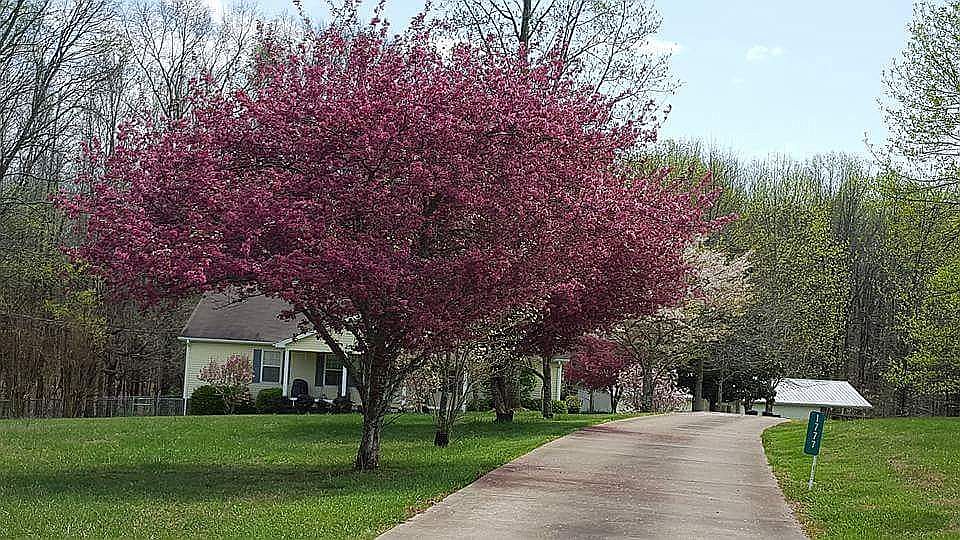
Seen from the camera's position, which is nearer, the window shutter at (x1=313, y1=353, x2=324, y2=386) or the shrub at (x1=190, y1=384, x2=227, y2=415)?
the shrub at (x1=190, y1=384, x2=227, y2=415)

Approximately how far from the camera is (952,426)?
70.0ft

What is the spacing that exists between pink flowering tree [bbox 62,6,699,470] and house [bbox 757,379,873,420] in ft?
104

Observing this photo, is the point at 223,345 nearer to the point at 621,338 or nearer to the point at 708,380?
the point at 621,338

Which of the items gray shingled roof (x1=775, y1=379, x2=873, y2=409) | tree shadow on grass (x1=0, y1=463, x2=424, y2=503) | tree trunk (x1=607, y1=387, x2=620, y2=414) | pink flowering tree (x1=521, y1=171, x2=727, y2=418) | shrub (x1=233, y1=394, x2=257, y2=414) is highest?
pink flowering tree (x1=521, y1=171, x2=727, y2=418)

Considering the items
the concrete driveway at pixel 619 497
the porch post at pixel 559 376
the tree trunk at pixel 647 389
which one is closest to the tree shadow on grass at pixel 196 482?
the concrete driveway at pixel 619 497

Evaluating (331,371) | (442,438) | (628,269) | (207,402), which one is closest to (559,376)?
(331,371)

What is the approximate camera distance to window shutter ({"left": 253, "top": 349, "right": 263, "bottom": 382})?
3491 cm

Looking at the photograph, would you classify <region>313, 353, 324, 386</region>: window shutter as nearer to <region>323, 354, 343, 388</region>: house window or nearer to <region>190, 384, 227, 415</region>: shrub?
<region>323, 354, 343, 388</region>: house window

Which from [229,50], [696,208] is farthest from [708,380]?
[696,208]

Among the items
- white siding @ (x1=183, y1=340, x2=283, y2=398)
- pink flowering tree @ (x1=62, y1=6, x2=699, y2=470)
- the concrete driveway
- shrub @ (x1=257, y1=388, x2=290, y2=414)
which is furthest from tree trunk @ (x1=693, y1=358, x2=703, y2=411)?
pink flowering tree @ (x1=62, y1=6, x2=699, y2=470)

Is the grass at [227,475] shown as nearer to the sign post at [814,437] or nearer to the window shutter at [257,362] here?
the sign post at [814,437]

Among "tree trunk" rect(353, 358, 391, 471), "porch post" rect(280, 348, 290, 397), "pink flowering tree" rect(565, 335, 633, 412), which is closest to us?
"tree trunk" rect(353, 358, 391, 471)

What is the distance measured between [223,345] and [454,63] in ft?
79.0

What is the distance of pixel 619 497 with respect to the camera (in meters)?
12.1
